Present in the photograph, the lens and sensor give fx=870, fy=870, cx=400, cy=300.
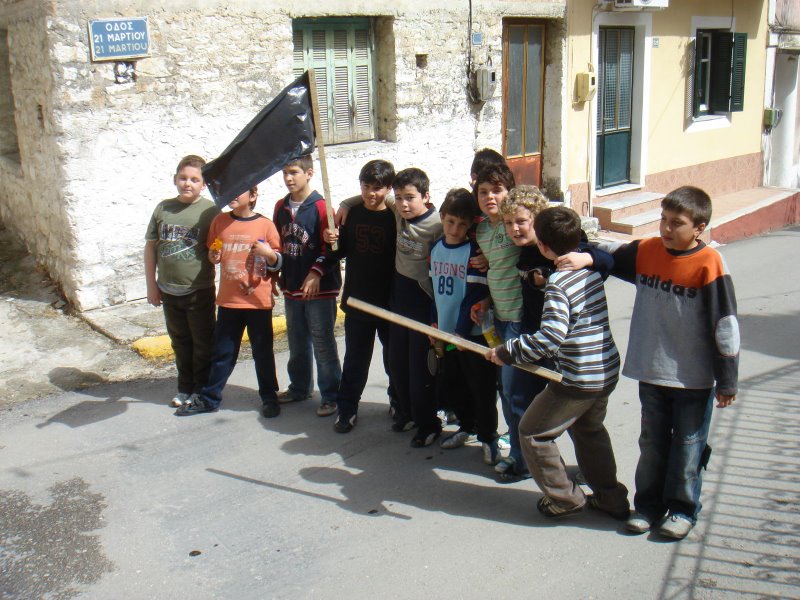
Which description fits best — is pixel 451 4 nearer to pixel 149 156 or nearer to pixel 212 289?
pixel 149 156

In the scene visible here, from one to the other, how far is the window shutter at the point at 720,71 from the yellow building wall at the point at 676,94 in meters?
0.38

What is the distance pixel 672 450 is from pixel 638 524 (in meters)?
0.39

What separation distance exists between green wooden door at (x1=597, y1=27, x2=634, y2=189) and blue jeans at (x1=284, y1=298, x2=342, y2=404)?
7.66 metres

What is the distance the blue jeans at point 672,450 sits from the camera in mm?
3840

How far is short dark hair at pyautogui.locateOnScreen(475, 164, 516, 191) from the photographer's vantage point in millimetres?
4429

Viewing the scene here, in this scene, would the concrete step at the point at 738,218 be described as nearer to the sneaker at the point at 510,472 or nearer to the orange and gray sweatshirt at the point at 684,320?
the sneaker at the point at 510,472

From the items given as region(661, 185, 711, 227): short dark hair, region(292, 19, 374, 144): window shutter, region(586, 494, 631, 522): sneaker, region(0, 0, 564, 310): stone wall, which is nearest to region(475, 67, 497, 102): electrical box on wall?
region(0, 0, 564, 310): stone wall

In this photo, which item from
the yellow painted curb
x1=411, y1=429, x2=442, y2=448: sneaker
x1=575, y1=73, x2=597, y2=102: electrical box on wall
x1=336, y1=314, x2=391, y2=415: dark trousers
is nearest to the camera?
x1=411, y1=429, x2=442, y2=448: sneaker

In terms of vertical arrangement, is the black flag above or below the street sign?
below

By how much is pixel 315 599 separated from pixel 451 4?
754 cm

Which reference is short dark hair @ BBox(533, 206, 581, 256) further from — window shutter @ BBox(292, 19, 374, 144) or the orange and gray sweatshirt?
window shutter @ BBox(292, 19, 374, 144)

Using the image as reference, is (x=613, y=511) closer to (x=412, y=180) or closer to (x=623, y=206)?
(x=412, y=180)

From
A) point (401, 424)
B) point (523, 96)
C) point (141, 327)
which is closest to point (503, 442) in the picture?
point (401, 424)

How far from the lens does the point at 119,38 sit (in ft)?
23.2
